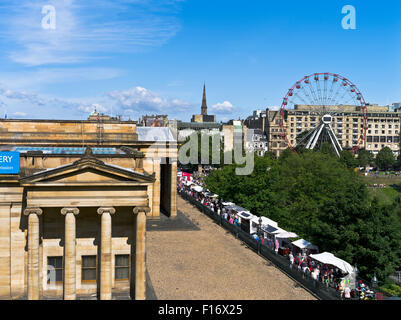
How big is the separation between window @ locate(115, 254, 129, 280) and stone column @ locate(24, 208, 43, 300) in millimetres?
4219

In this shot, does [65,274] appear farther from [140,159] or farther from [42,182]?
[140,159]

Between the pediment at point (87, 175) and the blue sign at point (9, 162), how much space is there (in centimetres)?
192

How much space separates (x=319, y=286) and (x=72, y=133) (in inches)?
1006

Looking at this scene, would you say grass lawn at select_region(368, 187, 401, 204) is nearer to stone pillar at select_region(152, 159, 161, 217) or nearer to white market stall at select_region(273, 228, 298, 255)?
white market stall at select_region(273, 228, 298, 255)

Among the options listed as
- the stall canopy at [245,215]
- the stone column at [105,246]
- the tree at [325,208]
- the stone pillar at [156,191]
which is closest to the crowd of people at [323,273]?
the stall canopy at [245,215]

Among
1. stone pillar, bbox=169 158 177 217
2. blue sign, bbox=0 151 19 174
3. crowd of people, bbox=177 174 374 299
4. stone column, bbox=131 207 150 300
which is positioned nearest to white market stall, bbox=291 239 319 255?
crowd of people, bbox=177 174 374 299

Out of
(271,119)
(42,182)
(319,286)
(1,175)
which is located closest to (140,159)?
(42,182)

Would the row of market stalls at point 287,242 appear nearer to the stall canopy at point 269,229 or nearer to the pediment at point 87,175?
the stall canopy at point 269,229

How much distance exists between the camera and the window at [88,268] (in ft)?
78.6

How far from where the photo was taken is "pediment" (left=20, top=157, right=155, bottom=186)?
854 inches

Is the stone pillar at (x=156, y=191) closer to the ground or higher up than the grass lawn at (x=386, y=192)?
higher up

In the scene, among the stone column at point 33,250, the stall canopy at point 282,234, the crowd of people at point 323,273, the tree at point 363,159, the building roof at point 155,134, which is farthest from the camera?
the tree at point 363,159

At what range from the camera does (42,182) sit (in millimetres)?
21797
